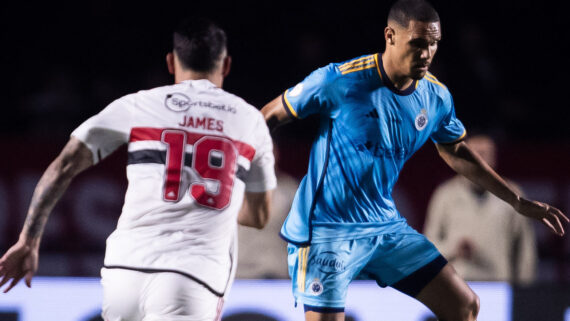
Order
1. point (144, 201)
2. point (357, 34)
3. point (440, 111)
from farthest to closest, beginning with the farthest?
point (357, 34)
point (440, 111)
point (144, 201)

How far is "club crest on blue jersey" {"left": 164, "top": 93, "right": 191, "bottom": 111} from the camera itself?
112 inches

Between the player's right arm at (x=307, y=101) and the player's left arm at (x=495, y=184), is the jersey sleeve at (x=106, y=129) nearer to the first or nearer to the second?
the player's right arm at (x=307, y=101)

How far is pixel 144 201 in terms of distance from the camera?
279 centimetres

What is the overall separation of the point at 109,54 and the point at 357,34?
2565mm

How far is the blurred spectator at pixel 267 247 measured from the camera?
239 inches

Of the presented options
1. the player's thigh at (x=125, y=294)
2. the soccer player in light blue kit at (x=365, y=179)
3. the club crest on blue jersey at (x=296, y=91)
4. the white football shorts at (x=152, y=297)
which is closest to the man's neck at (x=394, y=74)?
the soccer player in light blue kit at (x=365, y=179)

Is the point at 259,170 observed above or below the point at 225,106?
below

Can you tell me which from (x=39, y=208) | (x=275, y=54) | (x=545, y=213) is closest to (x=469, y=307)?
(x=545, y=213)

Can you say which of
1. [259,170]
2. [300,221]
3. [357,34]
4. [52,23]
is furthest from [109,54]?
[259,170]

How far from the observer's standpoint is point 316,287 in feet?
12.3

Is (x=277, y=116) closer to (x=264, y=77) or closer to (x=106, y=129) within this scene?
(x=106, y=129)

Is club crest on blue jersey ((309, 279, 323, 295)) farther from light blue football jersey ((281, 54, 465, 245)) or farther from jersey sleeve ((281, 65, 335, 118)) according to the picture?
jersey sleeve ((281, 65, 335, 118))

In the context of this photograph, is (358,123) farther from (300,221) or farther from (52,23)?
(52,23)

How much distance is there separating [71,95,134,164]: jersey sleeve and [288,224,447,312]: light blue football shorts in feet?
4.24
